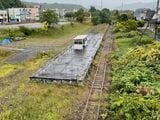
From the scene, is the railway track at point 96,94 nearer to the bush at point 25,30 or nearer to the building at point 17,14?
the bush at point 25,30

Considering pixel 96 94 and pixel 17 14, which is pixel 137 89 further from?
pixel 17 14

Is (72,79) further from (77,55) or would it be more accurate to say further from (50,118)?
(77,55)

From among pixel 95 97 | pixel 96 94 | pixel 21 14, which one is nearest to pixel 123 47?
pixel 96 94

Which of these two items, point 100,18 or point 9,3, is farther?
point 9,3

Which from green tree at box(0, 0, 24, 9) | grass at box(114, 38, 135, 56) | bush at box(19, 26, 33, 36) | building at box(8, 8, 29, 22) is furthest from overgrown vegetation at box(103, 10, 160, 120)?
green tree at box(0, 0, 24, 9)

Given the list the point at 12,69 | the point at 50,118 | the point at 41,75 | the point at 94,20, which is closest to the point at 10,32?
the point at 12,69

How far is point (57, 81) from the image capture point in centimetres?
2164

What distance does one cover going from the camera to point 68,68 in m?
25.5

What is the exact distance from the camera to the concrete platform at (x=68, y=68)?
2203 cm

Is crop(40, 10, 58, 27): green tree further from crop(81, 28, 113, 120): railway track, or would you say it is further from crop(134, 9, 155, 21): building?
crop(81, 28, 113, 120): railway track

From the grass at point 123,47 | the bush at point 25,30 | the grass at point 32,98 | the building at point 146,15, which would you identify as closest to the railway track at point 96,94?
the grass at point 32,98

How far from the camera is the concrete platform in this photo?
22.0 m

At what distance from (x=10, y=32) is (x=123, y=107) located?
3864 centimetres

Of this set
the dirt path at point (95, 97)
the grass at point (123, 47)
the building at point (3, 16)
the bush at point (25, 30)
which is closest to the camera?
the dirt path at point (95, 97)
